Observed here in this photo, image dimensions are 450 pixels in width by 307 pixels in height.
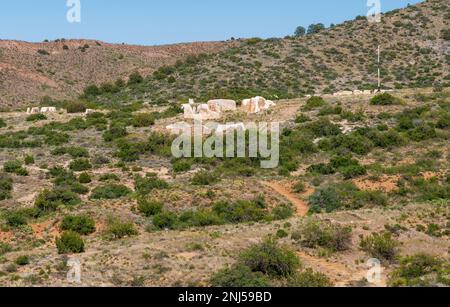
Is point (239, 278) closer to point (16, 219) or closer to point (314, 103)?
point (16, 219)

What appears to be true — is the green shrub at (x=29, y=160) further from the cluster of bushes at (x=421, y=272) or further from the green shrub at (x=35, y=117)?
the cluster of bushes at (x=421, y=272)

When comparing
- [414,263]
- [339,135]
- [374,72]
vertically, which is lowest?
[414,263]

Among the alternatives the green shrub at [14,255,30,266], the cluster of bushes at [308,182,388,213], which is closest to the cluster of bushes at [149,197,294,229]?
the cluster of bushes at [308,182,388,213]

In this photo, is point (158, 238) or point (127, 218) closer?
point (158, 238)

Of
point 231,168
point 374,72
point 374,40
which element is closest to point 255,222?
point 231,168

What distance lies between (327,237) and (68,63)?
82.7 m

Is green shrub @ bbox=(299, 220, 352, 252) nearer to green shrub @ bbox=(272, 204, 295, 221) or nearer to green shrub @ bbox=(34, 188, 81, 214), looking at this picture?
green shrub @ bbox=(272, 204, 295, 221)

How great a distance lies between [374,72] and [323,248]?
171 feet

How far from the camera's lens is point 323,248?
2553 cm

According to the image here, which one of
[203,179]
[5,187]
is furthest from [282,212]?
[5,187]

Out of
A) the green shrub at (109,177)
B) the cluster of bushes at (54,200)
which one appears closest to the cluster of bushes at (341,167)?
the green shrub at (109,177)

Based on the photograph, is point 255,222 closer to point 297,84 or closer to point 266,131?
point 266,131

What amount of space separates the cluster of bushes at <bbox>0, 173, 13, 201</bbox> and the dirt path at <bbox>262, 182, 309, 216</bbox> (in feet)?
41.5
